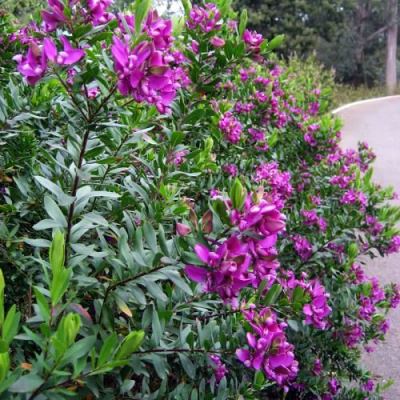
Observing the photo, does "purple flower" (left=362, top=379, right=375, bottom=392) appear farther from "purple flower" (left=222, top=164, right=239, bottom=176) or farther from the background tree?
the background tree

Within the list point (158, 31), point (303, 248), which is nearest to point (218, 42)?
point (158, 31)

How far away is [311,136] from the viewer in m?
3.66

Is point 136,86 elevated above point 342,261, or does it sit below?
above

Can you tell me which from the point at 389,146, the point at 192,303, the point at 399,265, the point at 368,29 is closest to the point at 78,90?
the point at 192,303

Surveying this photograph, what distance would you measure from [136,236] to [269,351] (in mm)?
444

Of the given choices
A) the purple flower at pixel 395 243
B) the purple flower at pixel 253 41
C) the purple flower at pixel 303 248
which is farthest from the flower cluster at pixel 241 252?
the purple flower at pixel 395 243

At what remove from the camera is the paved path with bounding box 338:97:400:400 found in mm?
4137

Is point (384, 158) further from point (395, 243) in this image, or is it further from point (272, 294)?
point (272, 294)

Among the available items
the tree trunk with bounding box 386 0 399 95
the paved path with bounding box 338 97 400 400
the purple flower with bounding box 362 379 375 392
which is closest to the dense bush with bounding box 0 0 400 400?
the purple flower with bounding box 362 379 375 392

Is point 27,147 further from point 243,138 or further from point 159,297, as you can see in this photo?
point 243,138

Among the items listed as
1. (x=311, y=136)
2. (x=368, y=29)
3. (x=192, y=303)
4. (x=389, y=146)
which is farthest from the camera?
(x=368, y=29)

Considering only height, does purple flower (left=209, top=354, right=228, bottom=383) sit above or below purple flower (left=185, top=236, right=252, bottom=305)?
below

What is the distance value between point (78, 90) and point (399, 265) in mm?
5385

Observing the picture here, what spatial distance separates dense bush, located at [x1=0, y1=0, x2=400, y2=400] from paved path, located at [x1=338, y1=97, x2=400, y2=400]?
159 cm
